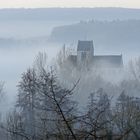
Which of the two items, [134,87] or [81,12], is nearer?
[134,87]

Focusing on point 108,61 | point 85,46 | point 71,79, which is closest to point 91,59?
point 85,46

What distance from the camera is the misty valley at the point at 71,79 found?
3.79 meters

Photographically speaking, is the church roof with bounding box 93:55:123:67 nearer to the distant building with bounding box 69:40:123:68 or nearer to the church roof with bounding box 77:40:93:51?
the distant building with bounding box 69:40:123:68

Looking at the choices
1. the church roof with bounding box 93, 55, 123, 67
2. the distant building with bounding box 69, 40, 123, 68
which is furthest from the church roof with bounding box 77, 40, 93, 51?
the church roof with bounding box 93, 55, 123, 67

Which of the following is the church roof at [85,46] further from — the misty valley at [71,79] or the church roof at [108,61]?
the church roof at [108,61]

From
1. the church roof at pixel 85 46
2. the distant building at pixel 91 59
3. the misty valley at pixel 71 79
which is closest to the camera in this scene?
the misty valley at pixel 71 79

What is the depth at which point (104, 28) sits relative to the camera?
11538 centimetres

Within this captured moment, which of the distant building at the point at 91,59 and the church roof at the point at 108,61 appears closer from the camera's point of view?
the distant building at the point at 91,59

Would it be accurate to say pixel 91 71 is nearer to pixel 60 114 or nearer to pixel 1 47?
Result: pixel 60 114

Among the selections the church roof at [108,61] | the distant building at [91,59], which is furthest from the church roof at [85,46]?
the church roof at [108,61]

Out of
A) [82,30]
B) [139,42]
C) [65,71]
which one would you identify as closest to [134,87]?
[65,71]

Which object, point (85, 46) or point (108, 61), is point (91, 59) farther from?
point (108, 61)

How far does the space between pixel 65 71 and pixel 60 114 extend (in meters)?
33.6

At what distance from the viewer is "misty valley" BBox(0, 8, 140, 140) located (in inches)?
149
